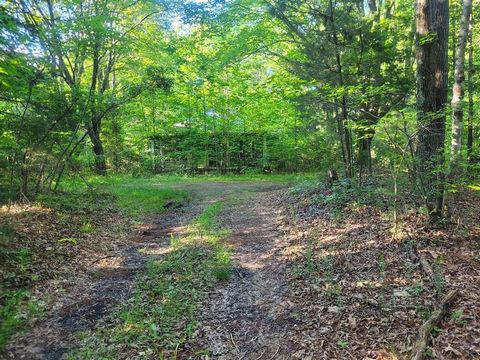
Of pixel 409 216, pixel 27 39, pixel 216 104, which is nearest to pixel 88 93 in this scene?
pixel 27 39

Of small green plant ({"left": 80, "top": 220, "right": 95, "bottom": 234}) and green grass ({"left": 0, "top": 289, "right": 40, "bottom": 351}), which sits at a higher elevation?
small green plant ({"left": 80, "top": 220, "right": 95, "bottom": 234})

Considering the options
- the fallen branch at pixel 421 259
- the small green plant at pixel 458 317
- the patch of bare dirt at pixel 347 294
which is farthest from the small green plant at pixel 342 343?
the fallen branch at pixel 421 259

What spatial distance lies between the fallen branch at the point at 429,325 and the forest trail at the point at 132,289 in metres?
1.40

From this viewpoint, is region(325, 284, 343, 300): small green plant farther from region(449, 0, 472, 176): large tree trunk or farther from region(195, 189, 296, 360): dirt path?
region(449, 0, 472, 176): large tree trunk

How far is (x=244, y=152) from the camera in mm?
20516

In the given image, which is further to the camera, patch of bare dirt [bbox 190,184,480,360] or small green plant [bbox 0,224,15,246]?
small green plant [bbox 0,224,15,246]

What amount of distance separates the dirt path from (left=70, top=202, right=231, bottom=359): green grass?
0.24 metres

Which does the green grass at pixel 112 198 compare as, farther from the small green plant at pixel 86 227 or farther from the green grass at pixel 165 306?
the green grass at pixel 165 306

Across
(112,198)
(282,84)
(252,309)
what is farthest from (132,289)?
(282,84)

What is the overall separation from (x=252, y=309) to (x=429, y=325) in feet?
6.63

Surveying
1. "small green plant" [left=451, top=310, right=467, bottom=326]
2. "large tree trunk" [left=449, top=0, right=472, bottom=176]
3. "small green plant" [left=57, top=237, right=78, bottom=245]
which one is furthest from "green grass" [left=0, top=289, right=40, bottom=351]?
"large tree trunk" [left=449, top=0, right=472, bottom=176]

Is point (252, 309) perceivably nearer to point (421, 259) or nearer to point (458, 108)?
point (421, 259)

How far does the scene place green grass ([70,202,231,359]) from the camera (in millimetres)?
3713

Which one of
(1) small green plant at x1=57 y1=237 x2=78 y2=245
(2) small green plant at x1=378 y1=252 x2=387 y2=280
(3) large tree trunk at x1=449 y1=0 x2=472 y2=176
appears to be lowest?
(2) small green plant at x1=378 y1=252 x2=387 y2=280
